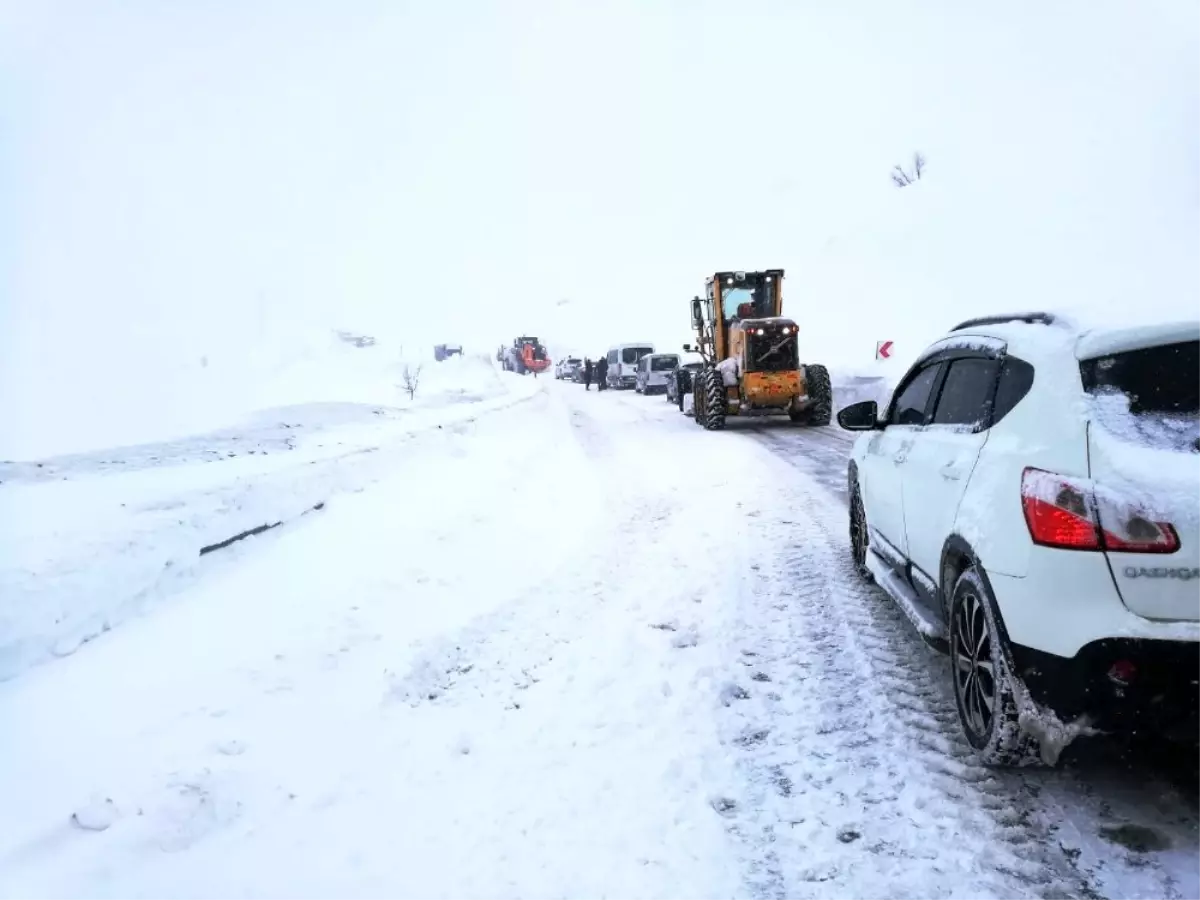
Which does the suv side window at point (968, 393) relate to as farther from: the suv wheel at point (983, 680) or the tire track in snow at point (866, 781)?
the tire track in snow at point (866, 781)

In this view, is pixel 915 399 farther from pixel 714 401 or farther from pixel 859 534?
pixel 714 401

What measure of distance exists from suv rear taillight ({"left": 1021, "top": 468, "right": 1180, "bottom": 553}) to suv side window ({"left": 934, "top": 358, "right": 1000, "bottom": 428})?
0.68 metres

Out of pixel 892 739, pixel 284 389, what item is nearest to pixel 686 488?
pixel 892 739

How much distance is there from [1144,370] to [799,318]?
32644mm

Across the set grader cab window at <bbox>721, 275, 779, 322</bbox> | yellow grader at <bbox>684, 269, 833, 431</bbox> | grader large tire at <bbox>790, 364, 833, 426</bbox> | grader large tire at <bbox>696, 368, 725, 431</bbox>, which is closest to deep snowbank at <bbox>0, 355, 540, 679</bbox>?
grader large tire at <bbox>696, 368, 725, 431</bbox>

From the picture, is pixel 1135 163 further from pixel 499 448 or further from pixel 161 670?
pixel 161 670

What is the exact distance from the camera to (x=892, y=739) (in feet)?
11.2

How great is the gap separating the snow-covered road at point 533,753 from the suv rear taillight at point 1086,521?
41.1 inches

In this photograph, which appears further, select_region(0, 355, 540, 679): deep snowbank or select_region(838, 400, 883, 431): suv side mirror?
select_region(838, 400, 883, 431): suv side mirror

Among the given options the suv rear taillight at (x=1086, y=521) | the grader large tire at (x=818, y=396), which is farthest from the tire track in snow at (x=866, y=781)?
the grader large tire at (x=818, y=396)

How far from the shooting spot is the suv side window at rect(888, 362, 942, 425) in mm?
4457

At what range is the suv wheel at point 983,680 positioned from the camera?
2873mm

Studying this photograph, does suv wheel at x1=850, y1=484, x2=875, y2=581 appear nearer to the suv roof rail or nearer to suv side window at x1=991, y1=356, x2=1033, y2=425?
the suv roof rail

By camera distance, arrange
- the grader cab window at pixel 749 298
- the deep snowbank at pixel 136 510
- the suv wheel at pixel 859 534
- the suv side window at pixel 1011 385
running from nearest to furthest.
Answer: the suv side window at pixel 1011 385 < the deep snowbank at pixel 136 510 < the suv wheel at pixel 859 534 < the grader cab window at pixel 749 298
